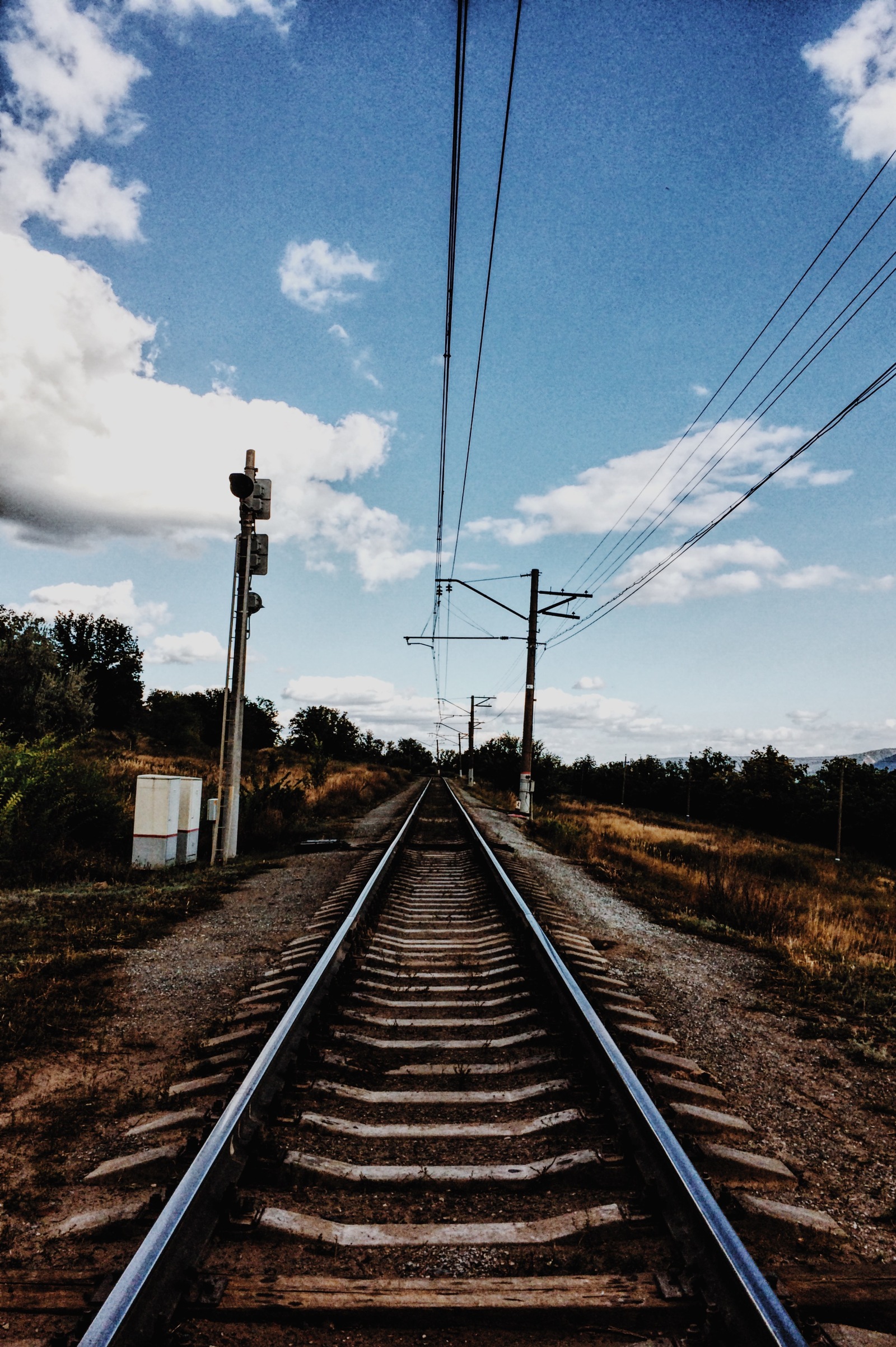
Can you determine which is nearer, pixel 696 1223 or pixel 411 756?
pixel 696 1223

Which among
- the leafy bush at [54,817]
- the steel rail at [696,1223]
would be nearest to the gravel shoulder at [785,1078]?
the steel rail at [696,1223]

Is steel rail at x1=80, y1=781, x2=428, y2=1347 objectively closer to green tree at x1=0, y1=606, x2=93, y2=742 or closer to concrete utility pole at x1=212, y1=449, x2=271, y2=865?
concrete utility pole at x1=212, y1=449, x2=271, y2=865

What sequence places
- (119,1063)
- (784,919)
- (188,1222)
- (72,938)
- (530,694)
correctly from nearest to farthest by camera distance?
(188,1222) → (119,1063) → (72,938) → (784,919) → (530,694)

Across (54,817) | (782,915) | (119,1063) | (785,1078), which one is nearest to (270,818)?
(54,817)

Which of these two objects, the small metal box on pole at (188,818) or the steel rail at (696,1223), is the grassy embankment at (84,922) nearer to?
the small metal box on pole at (188,818)

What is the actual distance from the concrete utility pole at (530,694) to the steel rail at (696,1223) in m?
18.5

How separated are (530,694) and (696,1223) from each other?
819 inches

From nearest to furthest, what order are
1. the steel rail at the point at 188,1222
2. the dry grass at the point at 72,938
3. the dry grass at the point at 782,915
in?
the steel rail at the point at 188,1222
the dry grass at the point at 72,938
the dry grass at the point at 782,915

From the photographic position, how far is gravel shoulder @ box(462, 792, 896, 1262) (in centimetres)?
274

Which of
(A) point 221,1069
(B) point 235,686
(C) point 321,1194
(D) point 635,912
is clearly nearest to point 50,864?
(B) point 235,686

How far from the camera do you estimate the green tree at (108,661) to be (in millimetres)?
49281

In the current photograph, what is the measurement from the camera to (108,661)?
53562 millimetres

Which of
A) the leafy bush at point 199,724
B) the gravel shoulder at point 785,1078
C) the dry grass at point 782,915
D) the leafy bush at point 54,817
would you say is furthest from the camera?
the leafy bush at point 199,724

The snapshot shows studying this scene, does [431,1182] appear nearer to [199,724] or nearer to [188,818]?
[188,818]
